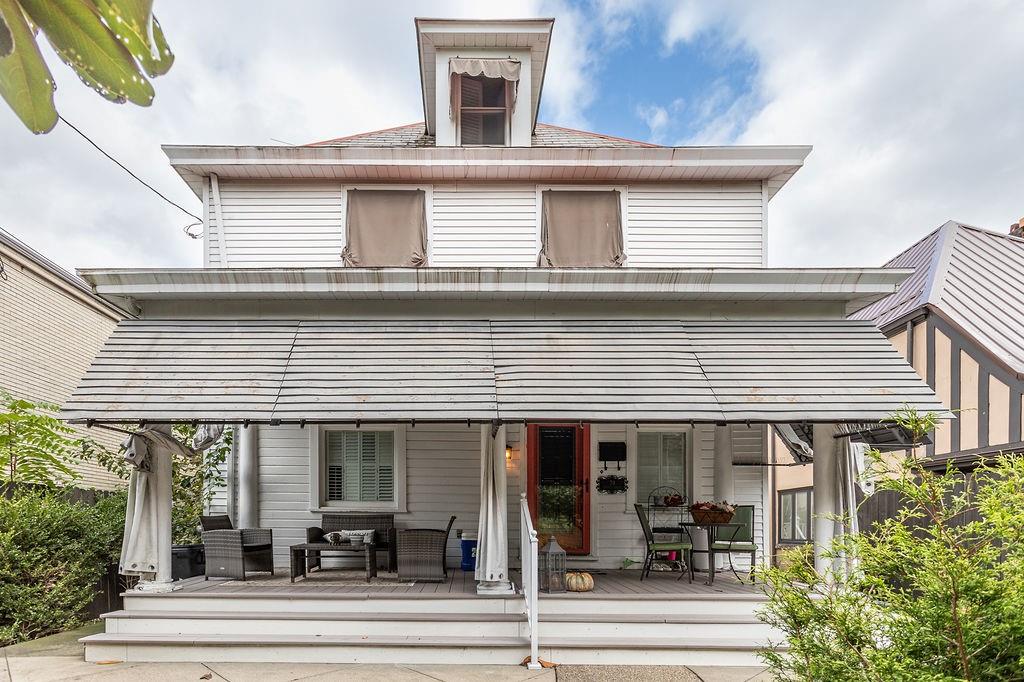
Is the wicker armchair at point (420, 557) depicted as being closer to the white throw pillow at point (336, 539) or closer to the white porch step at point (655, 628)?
the white throw pillow at point (336, 539)

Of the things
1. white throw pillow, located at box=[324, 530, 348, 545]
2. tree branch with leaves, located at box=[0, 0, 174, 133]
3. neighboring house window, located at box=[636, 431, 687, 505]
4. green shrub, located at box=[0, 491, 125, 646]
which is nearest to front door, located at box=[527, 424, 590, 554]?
neighboring house window, located at box=[636, 431, 687, 505]

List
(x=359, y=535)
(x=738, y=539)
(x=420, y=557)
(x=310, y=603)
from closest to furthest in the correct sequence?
(x=310, y=603), (x=420, y=557), (x=738, y=539), (x=359, y=535)

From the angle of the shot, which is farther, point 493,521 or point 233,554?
point 233,554

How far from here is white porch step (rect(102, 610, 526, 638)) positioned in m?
6.10

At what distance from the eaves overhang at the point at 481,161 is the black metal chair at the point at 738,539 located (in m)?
4.84

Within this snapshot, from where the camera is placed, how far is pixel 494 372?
6.52 meters

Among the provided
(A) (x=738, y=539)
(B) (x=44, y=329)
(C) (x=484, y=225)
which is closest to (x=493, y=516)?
(A) (x=738, y=539)

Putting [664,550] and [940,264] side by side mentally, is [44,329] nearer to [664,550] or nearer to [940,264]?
[664,550]

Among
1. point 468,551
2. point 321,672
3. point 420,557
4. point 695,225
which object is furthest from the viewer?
point 695,225

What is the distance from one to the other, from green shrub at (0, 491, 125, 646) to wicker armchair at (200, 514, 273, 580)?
57.5 inches

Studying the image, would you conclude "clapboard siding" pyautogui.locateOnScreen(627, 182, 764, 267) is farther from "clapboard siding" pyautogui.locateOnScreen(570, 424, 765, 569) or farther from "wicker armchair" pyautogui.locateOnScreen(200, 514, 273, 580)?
"wicker armchair" pyautogui.locateOnScreen(200, 514, 273, 580)

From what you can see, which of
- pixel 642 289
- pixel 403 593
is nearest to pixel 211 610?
pixel 403 593

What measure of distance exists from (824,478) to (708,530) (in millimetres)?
1750

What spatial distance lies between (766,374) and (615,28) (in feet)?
30.5
